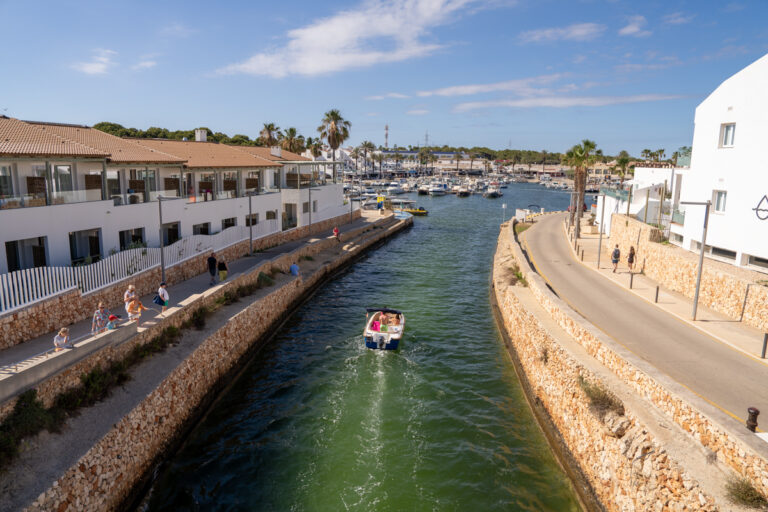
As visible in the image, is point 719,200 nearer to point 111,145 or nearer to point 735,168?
point 735,168

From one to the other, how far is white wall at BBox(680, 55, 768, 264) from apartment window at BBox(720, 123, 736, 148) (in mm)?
169

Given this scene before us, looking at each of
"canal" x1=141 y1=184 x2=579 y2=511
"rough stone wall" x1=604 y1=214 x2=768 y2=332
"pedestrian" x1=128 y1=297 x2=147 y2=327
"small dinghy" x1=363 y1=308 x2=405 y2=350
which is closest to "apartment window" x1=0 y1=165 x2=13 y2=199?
"pedestrian" x1=128 y1=297 x2=147 y2=327

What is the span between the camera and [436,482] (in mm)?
14961

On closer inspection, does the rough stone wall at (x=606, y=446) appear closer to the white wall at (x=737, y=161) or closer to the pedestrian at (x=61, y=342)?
the white wall at (x=737, y=161)

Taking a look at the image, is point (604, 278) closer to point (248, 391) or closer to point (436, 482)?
point (436, 482)

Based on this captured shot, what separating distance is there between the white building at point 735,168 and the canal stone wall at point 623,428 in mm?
9394

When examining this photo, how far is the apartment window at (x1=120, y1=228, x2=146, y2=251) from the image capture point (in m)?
25.6

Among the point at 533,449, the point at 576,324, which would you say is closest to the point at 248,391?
the point at 533,449

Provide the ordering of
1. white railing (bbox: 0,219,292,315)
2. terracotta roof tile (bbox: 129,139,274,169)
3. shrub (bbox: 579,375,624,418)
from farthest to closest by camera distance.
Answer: terracotta roof tile (bbox: 129,139,274,169)
white railing (bbox: 0,219,292,315)
shrub (bbox: 579,375,624,418)

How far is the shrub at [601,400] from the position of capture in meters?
13.6

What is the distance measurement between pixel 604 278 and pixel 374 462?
66.0 ft

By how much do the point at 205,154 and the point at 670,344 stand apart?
1379 inches

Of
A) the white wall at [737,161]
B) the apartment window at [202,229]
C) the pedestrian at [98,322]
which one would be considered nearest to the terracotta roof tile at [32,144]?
the pedestrian at [98,322]

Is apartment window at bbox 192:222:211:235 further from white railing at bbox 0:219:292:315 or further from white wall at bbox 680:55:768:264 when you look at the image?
white wall at bbox 680:55:768:264
